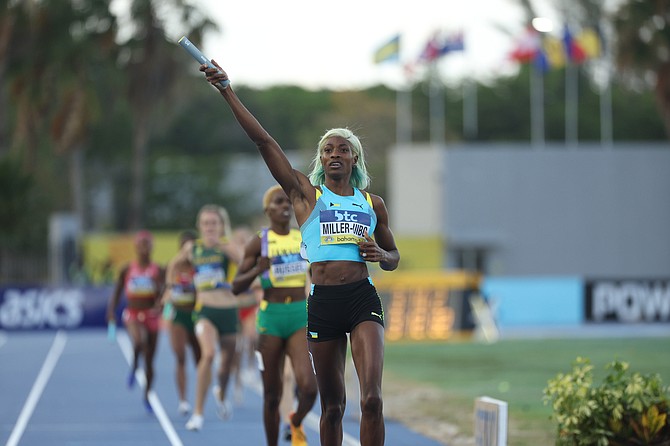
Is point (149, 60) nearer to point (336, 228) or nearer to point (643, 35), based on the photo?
point (643, 35)

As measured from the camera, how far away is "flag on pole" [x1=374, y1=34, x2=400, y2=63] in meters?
50.1

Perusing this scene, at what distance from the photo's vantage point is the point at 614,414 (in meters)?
9.75

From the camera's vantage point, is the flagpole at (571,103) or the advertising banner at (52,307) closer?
the advertising banner at (52,307)

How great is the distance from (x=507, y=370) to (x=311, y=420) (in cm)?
843

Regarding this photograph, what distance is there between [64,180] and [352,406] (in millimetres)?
57208

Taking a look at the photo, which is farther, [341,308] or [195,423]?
[195,423]

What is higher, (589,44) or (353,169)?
(589,44)

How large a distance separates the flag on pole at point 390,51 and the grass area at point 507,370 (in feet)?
65.2

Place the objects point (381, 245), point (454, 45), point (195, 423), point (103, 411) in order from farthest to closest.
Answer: point (454, 45) < point (103, 411) < point (195, 423) < point (381, 245)

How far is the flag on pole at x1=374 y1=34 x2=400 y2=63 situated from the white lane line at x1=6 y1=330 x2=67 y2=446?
1907 centimetres

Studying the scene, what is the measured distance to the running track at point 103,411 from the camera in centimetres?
1380

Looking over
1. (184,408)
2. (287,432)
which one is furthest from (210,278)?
(287,432)

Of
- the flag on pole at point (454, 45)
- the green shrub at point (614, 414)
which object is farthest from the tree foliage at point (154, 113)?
the green shrub at point (614, 414)

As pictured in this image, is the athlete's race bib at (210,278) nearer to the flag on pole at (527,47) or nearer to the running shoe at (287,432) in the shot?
the running shoe at (287,432)
